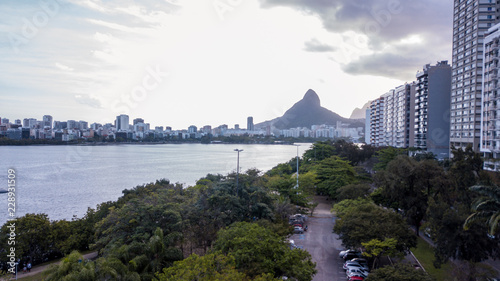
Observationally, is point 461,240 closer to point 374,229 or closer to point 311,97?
point 374,229

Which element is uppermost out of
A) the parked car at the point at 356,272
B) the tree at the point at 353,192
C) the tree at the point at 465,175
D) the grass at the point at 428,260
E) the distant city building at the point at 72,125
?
the distant city building at the point at 72,125

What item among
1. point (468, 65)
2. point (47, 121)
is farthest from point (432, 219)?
point (47, 121)

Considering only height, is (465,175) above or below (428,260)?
above

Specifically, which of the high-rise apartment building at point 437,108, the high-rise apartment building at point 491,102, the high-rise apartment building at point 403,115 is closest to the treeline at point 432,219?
the high-rise apartment building at point 491,102

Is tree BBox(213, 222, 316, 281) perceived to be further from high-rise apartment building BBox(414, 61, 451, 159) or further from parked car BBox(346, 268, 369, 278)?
high-rise apartment building BBox(414, 61, 451, 159)

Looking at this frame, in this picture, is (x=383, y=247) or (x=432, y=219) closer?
(x=383, y=247)

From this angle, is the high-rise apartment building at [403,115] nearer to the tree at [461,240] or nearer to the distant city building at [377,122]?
the distant city building at [377,122]

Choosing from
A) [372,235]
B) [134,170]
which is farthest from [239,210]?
[134,170]

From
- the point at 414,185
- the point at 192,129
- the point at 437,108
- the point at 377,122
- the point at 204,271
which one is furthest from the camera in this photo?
the point at 192,129

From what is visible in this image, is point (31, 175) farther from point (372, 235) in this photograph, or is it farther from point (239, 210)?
point (372, 235)
